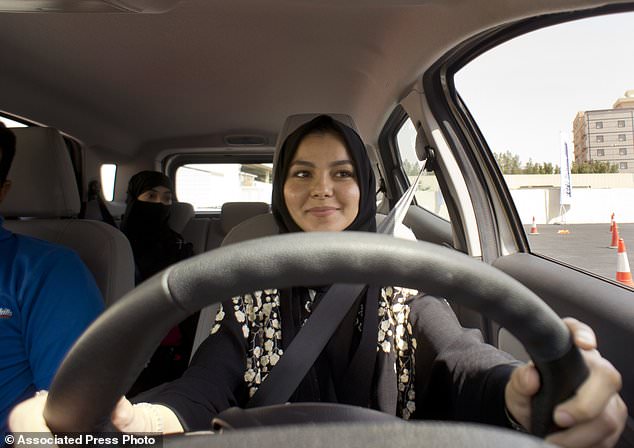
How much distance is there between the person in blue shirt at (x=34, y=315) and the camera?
1387mm

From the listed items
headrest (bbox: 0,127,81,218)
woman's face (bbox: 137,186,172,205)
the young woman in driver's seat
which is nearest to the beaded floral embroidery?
the young woman in driver's seat

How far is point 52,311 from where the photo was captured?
1405 mm

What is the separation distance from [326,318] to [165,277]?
2.54 ft

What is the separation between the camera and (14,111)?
3.15 m

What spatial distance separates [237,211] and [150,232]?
30.6 inches

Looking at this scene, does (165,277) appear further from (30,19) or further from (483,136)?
(30,19)

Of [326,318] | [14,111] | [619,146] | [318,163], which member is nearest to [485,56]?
[619,146]

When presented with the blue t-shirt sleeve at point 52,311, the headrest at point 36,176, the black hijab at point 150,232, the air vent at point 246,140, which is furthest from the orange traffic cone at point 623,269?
the air vent at point 246,140

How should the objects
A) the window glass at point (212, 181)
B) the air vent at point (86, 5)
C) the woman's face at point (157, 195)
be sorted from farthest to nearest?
the window glass at point (212, 181)
the woman's face at point (157, 195)
the air vent at point (86, 5)

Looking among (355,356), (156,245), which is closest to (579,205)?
(355,356)

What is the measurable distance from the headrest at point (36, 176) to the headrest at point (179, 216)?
224 cm

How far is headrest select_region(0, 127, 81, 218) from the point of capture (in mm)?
2076

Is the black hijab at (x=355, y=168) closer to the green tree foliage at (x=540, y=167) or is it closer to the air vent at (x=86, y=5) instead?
the green tree foliage at (x=540, y=167)

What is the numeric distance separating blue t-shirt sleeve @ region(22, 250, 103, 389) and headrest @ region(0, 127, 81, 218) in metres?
0.72
